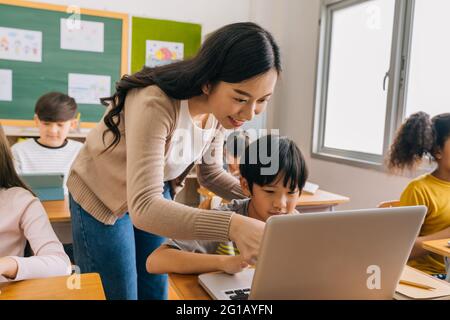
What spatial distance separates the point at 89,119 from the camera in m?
3.79

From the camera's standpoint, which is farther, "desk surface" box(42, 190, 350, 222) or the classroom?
"desk surface" box(42, 190, 350, 222)

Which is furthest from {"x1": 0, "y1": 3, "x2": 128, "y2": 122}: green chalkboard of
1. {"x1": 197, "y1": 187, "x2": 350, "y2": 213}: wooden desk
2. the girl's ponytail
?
the girl's ponytail

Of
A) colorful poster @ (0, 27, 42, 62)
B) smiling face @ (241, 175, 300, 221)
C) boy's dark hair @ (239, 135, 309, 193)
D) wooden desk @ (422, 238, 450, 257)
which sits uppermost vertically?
colorful poster @ (0, 27, 42, 62)

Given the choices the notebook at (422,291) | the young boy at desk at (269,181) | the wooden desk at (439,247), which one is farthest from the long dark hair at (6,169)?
the wooden desk at (439,247)

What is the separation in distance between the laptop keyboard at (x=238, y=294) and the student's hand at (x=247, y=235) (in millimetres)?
88

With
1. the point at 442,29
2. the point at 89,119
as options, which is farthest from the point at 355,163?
the point at 89,119

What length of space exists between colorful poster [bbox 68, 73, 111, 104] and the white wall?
1632 millimetres

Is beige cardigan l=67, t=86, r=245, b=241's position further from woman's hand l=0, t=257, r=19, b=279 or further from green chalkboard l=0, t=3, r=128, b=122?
green chalkboard l=0, t=3, r=128, b=122

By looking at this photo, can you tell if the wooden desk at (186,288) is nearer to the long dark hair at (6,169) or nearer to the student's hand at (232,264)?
the student's hand at (232,264)

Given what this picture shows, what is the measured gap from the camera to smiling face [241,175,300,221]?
4.16 feet

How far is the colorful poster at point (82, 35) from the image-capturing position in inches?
142

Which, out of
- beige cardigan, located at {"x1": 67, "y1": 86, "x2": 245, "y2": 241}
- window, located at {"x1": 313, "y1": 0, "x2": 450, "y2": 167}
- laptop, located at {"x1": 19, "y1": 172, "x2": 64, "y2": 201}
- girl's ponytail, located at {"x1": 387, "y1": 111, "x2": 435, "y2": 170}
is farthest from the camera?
window, located at {"x1": 313, "y1": 0, "x2": 450, "y2": 167}

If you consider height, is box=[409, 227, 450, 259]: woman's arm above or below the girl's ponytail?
below

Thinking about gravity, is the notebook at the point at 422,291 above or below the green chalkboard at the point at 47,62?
below
